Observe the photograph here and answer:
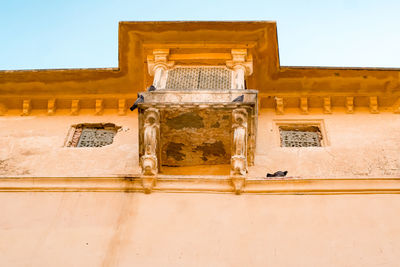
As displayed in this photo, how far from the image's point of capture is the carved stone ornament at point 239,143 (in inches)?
332

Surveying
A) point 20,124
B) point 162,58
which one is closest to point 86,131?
point 20,124

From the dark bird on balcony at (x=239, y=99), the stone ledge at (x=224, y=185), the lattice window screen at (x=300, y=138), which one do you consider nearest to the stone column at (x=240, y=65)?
the dark bird on balcony at (x=239, y=99)

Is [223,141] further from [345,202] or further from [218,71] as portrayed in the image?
[345,202]

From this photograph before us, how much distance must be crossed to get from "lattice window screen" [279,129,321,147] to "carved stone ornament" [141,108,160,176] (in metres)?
2.45

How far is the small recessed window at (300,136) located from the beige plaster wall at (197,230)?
217 cm

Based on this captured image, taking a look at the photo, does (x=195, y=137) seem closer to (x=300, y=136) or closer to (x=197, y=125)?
(x=197, y=125)

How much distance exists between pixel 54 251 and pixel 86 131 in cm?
375

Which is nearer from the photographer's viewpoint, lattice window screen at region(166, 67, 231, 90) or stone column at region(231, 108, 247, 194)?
stone column at region(231, 108, 247, 194)

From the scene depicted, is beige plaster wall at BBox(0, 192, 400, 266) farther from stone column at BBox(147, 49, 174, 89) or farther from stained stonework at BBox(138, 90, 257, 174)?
stone column at BBox(147, 49, 174, 89)

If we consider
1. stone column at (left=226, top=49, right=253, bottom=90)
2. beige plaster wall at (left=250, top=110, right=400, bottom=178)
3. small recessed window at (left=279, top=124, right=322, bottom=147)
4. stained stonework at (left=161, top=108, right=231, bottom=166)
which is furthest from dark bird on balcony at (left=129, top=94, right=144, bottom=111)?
small recessed window at (left=279, top=124, right=322, bottom=147)

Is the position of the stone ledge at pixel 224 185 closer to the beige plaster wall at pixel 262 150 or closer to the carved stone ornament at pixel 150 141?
the carved stone ornament at pixel 150 141

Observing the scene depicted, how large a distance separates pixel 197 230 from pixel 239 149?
1589 mm

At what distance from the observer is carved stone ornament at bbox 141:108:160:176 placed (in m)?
8.47

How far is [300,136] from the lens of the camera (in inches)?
412
